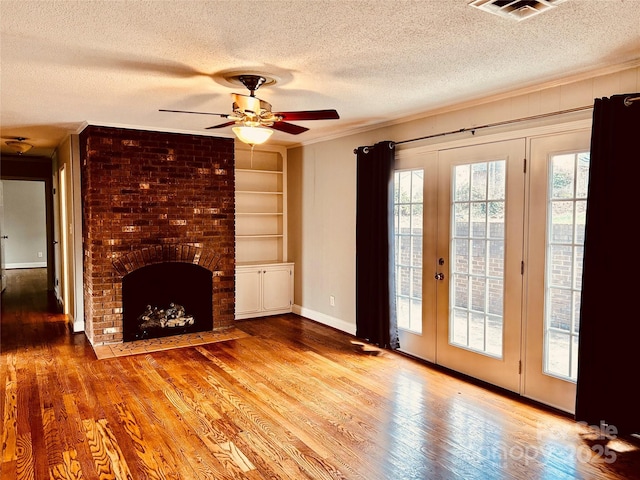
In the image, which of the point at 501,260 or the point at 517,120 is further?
the point at 501,260

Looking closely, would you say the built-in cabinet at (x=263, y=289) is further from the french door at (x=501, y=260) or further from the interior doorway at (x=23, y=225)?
the interior doorway at (x=23, y=225)

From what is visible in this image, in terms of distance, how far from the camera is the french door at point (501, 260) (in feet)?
11.4

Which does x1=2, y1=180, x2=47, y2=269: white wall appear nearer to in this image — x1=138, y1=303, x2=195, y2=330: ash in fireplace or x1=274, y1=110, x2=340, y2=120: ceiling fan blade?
x1=138, y1=303, x2=195, y2=330: ash in fireplace

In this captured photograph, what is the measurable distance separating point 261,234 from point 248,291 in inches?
34.2

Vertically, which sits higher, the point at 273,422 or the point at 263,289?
the point at 263,289

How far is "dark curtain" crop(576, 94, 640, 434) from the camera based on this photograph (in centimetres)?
296

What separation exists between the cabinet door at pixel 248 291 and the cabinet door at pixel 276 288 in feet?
0.30

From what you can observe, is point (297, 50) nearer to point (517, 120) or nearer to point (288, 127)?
point (288, 127)

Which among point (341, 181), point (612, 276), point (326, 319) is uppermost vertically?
point (341, 181)

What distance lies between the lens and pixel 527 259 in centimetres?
373

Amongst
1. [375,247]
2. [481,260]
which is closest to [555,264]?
[481,260]

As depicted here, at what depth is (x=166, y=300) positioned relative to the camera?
5.71 m

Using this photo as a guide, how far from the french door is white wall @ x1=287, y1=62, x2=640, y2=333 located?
23cm

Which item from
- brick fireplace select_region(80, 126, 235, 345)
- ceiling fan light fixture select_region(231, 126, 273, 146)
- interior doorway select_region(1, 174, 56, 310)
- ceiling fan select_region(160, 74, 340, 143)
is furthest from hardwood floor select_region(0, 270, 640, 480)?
interior doorway select_region(1, 174, 56, 310)
